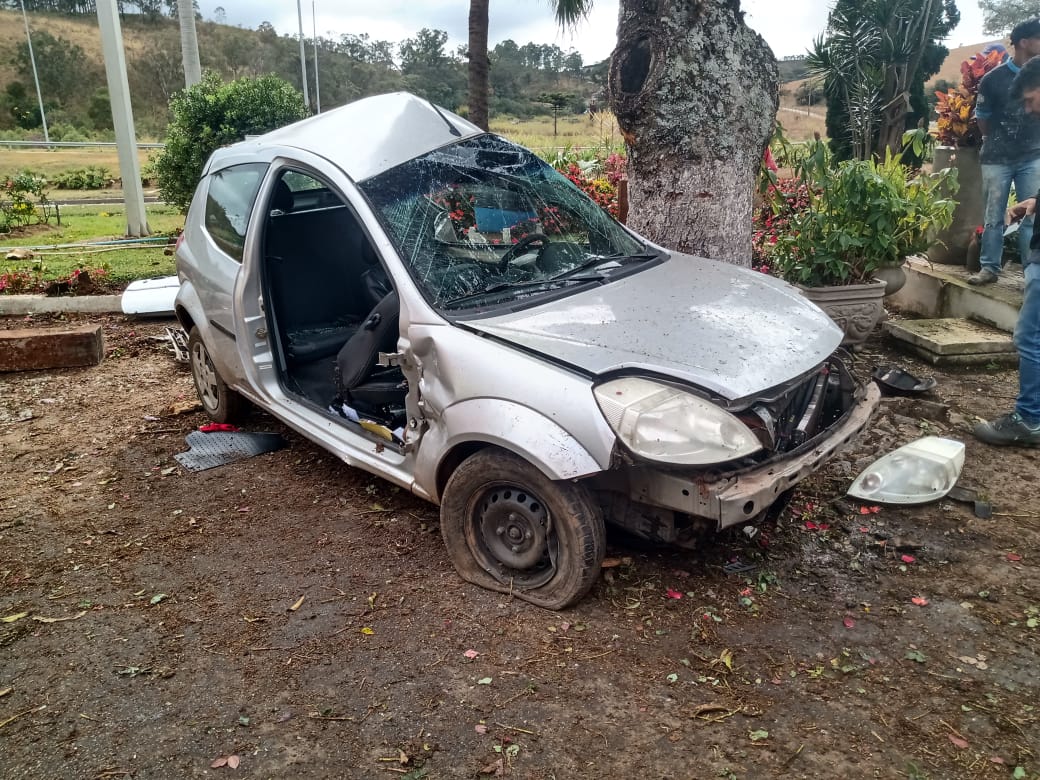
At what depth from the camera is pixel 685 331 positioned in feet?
10.2

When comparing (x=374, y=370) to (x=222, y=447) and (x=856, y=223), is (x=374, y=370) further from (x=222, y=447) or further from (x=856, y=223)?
(x=856, y=223)

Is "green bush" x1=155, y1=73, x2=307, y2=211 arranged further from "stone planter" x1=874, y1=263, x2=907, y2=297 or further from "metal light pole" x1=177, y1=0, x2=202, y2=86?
"stone planter" x1=874, y1=263, x2=907, y2=297

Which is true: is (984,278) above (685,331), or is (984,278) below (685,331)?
below

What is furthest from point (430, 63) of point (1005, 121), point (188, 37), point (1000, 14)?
point (1005, 121)

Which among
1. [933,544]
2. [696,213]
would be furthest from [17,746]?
[696,213]

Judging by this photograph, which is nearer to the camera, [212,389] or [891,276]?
[212,389]

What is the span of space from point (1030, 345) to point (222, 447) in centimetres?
479

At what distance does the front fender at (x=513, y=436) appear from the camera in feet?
9.06

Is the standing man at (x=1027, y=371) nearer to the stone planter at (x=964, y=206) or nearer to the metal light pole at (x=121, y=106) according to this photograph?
the stone planter at (x=964, y=206)

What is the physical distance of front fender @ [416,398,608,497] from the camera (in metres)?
2.76

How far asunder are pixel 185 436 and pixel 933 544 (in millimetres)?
4344

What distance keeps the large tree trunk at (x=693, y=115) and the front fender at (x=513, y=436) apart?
3065mm

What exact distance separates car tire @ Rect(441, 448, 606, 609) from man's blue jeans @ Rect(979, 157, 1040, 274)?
17.0ft

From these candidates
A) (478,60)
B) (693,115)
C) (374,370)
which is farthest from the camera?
(478,60)
